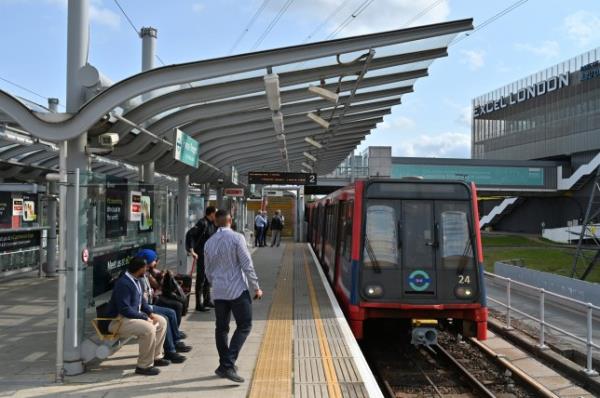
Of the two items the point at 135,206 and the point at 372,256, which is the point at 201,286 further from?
the point at 372,256

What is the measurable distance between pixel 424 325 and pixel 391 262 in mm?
1001

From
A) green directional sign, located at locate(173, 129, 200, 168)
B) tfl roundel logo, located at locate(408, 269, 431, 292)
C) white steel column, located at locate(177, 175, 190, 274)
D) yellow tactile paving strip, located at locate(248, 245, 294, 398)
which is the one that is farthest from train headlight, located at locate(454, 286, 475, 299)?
white steel column, located at locate(177, 175, 190, 274)

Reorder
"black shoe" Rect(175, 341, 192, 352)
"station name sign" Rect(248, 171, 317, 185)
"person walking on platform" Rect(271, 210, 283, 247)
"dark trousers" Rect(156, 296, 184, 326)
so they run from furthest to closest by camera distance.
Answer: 1. "person walking on platform" Rect(271, 210, 283, 247)
2. "station name sign" Rect(248, 171, 317, 185)
3. "dark trousers" Rect(156, 296, 184, 326)
4. "black shoe" Rect(175, 341, 192, 352)

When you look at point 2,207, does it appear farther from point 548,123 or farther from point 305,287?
point 548,123

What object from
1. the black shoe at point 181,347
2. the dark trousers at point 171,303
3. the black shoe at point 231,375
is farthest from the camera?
the dark trousers at point 171,303

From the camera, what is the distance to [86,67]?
571 cm

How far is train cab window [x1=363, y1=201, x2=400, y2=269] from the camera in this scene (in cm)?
831

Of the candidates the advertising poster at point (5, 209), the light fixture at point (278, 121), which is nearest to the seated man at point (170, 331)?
the light fixture at point (278, 121)

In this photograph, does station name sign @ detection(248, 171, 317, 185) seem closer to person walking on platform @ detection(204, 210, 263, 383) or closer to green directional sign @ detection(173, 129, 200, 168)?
green directional sign @ detection(173, 129, 200, 168)

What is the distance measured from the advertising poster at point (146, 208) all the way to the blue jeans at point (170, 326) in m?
1.80

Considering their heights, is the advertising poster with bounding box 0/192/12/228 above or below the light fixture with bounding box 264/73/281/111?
below

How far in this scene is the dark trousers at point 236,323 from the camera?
5309mm

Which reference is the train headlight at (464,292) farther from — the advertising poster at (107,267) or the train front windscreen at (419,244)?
the advertising poster at (107,267)

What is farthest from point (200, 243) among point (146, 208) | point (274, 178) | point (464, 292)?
point (274, 178)
